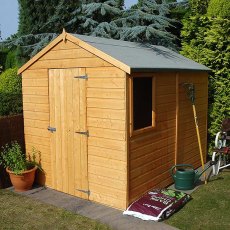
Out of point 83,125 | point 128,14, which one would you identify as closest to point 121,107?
point 83,125

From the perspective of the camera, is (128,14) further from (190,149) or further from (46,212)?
(46,212)

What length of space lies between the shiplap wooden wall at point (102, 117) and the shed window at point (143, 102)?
0.37 m

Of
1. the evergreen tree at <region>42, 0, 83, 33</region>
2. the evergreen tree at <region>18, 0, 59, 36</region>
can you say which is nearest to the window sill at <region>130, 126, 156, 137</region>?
the evergreen tree at <region>42, 0, 83, 33</region>

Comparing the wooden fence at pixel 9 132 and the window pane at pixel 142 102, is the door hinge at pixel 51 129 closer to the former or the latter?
the wooden fence at pixel 9 132

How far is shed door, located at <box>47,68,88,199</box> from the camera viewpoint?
256 inches

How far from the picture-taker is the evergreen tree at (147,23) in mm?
10812

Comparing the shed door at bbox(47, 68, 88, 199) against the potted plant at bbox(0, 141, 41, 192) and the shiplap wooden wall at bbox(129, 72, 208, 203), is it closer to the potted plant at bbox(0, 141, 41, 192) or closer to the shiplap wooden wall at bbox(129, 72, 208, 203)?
the potted plant at bbox(0, 141, 41, 192)

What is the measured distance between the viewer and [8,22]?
19750 millimetres

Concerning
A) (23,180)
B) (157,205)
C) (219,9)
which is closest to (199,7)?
(219,9)

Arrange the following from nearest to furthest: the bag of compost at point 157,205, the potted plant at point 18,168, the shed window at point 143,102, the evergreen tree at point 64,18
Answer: the bag of compost at point 157,205, the shed window at point 143,102, the potted plant at point 18,168, the evergreen tree at point 64,18

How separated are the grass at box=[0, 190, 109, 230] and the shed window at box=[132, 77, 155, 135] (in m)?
1.87

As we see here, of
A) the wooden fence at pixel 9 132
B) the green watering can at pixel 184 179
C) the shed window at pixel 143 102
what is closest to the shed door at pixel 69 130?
the shed window at pixel 143 102

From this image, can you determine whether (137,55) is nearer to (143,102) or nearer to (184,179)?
(143,102)

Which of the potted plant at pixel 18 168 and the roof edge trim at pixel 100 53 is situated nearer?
the roof edge trim at pixel 100 53
